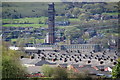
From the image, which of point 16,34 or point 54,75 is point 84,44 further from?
point 54,75

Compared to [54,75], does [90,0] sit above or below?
above

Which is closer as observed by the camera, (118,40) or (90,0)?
(118,40)

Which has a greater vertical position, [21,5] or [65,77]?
[21,5]

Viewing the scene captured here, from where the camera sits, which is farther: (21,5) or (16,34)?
(21,5)

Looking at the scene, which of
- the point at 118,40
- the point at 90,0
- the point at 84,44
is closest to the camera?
the point at 118,40

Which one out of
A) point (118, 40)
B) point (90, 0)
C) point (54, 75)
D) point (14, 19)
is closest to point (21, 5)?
point (14, 19)

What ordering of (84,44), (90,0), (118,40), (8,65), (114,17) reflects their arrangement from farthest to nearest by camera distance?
(90,0) → (114,17) → (84,44) → (118,40) → (8,65)

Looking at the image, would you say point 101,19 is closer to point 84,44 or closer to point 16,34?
point 84,44

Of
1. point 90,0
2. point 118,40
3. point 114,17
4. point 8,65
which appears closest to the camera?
point 8,65

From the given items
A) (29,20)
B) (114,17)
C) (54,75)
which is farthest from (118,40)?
(54,75)
